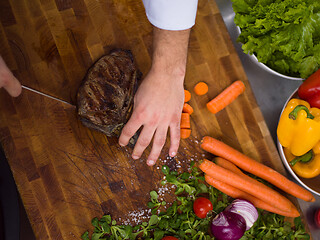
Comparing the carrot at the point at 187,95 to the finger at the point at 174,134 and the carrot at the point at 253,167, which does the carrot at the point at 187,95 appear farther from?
the finger at the point at 174,134

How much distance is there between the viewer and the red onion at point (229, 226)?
2154mm

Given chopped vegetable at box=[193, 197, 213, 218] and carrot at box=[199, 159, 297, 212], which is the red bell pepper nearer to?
carrot at box=[199, 159, 297, 212]

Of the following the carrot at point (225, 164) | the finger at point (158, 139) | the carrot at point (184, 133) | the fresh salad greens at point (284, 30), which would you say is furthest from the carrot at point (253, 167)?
the fresh salad greens at point (284, 30)

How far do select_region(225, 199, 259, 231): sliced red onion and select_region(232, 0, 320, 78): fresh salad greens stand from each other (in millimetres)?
1178

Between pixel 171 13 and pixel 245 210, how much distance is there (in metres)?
1.66

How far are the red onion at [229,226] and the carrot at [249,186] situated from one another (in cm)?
29

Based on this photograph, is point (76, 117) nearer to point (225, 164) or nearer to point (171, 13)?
point (171, 13)

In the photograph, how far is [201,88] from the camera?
2.40m

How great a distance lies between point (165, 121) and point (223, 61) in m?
1.01

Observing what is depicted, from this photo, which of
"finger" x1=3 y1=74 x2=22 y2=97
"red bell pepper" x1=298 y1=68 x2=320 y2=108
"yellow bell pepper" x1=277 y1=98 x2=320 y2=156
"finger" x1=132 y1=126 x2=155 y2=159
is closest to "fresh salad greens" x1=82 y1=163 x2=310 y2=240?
"finger" x1=132 y1=126 x2=155 y2=159

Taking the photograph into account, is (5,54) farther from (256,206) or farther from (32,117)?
(256,206)

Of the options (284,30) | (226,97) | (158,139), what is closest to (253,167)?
(226,97)

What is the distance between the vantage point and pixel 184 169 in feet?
7.85

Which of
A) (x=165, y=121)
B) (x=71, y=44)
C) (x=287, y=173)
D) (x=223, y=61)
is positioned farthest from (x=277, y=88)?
(x=71, y=44)
